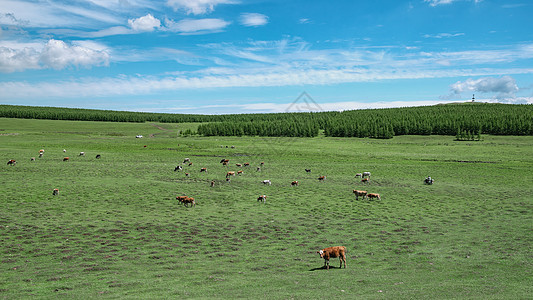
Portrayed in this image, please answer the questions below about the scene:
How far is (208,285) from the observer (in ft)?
41.3

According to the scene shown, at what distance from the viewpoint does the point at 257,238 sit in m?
19.4

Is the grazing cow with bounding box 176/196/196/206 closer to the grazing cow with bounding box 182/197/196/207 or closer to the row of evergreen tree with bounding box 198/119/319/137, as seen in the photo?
the grazing cow with bounding box 182/197/196/207

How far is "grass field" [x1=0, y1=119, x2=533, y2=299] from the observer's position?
12.4 m

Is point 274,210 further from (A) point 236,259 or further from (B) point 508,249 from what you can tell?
(B) point 508,249

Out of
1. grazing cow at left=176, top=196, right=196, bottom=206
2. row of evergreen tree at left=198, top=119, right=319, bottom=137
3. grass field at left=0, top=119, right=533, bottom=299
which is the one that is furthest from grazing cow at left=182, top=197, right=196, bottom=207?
row of evergreen tree at left=198, top=119, right=319, bottom=137

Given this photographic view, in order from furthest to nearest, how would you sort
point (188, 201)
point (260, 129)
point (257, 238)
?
point (260, 129)
point (188, 201)
point (257, 238)

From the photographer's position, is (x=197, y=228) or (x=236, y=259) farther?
(x=197, y=228)

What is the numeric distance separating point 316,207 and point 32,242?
19.1m

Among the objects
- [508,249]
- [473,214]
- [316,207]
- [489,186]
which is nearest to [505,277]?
[508,249]

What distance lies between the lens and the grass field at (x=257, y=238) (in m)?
12.4

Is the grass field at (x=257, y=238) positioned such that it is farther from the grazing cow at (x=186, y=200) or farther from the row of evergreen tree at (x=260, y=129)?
the row of evergreen tree at (x=260, y=129)

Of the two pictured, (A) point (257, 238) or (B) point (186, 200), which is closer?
(A) point (257, 238)

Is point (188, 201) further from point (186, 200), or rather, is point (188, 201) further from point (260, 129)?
point (260, 129)

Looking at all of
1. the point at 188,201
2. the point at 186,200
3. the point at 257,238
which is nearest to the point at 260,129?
the point at 188,201
